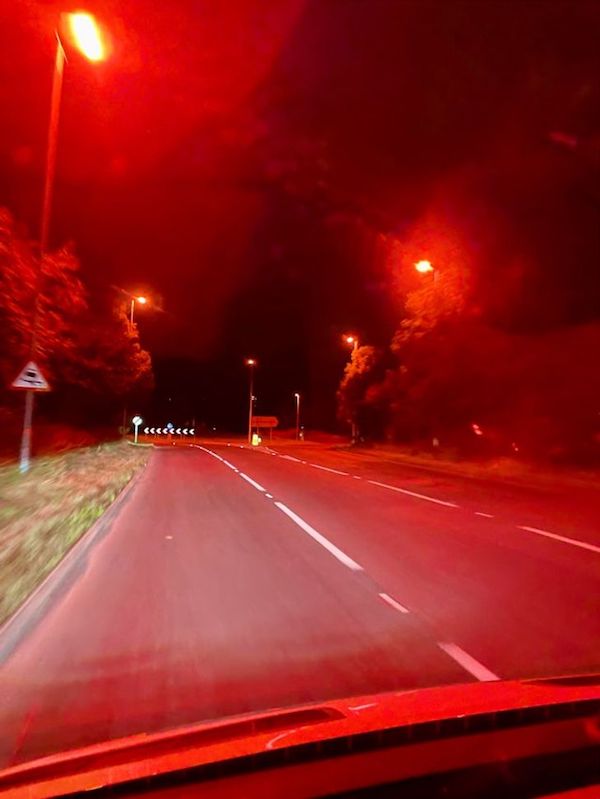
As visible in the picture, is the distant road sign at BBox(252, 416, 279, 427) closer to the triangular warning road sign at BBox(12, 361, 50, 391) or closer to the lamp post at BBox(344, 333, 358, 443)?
the lamp post at BBox(344, 333, 358, 443)

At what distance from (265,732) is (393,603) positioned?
485 centimetres

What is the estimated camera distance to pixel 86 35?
11.5 metres

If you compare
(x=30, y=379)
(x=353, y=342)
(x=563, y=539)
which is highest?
(x=353, y=342)

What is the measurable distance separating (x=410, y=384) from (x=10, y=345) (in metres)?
23.6

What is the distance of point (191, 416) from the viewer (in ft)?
439

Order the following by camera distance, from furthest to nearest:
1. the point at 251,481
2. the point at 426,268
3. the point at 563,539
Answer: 1. the point at 426,268
2. the point at 251,481
3. the point at 563,539

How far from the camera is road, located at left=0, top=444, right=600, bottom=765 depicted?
530cm

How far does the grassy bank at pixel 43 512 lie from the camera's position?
28.3 feet

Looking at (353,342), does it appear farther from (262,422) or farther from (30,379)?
(30,379)

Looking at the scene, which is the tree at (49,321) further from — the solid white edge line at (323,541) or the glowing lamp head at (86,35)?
the solid white edge line at (323,541)

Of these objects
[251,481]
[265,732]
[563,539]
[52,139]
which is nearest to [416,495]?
[251,481]

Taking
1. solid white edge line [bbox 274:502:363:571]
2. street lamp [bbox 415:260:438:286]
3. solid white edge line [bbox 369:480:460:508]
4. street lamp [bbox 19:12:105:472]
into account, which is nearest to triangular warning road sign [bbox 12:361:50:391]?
street lamp [bbox 19:12:105:472]

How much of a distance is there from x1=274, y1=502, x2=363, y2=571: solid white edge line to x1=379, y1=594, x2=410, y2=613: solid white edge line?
166 cm

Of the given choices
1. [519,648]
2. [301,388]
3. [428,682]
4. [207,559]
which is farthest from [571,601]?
[301,388]
